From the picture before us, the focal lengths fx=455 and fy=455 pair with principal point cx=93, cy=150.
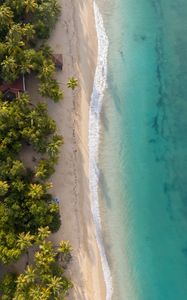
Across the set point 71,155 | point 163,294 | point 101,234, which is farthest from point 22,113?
point 163,294

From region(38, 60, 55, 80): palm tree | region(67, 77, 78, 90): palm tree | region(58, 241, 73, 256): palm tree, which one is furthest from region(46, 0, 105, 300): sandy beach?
region(38, 60, 55, 80): palm tree

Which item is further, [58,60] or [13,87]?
[58,60]

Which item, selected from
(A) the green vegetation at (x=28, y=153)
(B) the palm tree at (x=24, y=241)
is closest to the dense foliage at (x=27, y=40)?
(A) the green vegetation at (x=28, y=153)

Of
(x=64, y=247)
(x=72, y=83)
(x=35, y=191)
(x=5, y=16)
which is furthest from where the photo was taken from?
(x=72, y=83)

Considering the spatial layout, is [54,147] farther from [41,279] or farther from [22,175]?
[41,279]

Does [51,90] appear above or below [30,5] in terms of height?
below

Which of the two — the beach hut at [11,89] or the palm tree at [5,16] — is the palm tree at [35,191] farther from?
the palm tree at [5,16]

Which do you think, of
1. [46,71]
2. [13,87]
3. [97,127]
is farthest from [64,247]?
[46,71]

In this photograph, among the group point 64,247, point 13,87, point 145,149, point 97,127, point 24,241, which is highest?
point 13,87
